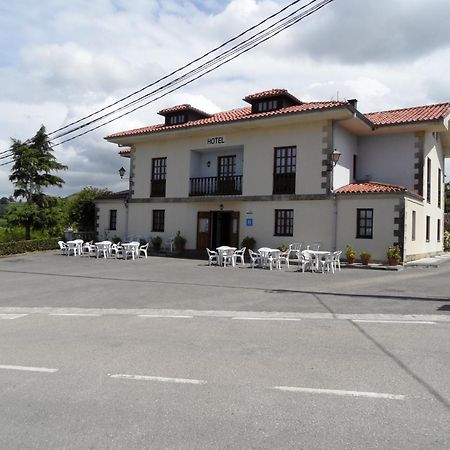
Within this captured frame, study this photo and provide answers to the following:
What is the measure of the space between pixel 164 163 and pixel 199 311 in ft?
58.2

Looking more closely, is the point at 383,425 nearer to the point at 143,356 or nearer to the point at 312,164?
the point at 143,356

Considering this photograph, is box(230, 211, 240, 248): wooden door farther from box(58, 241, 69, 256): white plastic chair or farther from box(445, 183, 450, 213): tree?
box(445, 183, 450, 213): tree

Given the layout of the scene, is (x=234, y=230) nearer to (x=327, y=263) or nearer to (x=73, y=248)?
(x=327, y=263)

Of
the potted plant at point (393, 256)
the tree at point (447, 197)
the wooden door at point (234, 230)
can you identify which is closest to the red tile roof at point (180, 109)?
the wooden door at point (234, 230)

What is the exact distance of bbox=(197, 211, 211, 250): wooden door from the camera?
78.0 ft

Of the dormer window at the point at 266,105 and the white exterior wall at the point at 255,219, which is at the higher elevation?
the dormer window at the point at 266,105

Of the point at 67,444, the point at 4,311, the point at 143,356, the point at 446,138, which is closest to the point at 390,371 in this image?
the point at 143,356

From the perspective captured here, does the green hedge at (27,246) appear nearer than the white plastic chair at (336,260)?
No

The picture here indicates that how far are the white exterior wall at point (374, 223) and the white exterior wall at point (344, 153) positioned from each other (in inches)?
56.6

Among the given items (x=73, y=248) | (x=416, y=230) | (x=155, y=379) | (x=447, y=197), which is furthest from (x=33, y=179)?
(x=447, y=197)

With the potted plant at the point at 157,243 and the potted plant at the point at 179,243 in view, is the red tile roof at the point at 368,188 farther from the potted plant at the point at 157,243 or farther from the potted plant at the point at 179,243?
the potted plant at the point at 157,243

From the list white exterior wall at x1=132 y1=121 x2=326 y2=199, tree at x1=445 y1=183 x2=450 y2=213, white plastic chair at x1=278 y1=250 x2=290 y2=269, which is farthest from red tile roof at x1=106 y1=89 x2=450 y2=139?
tree at x1=445 y1=183 x2=450 y2=213

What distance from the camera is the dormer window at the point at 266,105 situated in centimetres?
2242

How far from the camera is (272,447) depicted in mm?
3287
